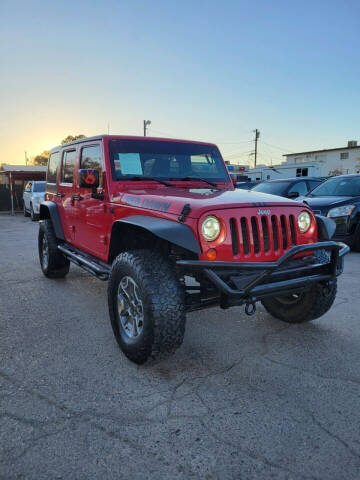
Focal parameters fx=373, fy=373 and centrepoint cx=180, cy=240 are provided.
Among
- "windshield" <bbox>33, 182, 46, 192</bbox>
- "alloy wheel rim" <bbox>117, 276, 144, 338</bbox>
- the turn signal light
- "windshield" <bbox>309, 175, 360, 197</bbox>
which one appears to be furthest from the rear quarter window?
"windshield" <bbox>33, 182, 46, 192</bbox>

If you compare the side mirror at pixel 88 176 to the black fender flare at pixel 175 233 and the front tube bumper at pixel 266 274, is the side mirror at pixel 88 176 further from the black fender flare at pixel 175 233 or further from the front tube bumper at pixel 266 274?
the front tube bumper at pixel 266 274

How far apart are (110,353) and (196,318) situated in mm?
1139

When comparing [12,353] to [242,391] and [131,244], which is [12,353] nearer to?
[131,244]

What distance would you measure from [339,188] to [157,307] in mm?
6965

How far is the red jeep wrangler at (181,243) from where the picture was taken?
2660 millimetres

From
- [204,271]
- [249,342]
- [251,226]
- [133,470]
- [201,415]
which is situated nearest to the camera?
[133,470]

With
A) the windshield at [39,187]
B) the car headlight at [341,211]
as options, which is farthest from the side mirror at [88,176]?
the windshield at [39,187]

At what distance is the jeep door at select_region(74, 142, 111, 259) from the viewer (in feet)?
12.8

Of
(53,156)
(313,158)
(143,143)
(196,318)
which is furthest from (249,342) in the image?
(313,158)

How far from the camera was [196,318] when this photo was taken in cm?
401

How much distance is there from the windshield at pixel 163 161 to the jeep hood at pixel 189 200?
295 mm

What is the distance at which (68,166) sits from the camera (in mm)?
5043

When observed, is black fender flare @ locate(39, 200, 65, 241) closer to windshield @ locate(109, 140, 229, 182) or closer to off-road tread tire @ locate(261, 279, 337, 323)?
windshield @ locate(109, 140, 229, 182)

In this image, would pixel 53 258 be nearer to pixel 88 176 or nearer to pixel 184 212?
pixel 88 176
